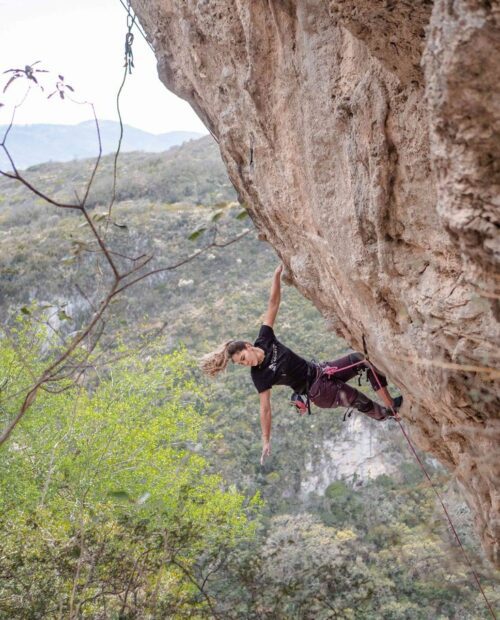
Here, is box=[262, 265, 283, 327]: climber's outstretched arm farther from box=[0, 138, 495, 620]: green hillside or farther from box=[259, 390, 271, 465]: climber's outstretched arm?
box=[0, 138, 495, 620]: green hillside

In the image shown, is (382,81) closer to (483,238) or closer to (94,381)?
(483,238)

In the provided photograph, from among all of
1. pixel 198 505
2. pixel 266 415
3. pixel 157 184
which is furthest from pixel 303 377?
pixel 157 184

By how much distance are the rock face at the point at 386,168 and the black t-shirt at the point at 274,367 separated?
1.37 feet

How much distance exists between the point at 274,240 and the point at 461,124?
2.63m

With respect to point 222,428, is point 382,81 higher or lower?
higher

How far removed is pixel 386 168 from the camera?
2754 millimetres

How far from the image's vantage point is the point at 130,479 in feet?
34.3

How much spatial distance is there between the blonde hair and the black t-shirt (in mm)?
255

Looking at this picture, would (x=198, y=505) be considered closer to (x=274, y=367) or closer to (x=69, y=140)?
(x=274, y=367)

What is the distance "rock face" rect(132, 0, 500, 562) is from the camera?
187 cm

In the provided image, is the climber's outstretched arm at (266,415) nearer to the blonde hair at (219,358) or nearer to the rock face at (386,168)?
the blonde hair at (219,358)

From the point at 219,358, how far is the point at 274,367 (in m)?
0.48

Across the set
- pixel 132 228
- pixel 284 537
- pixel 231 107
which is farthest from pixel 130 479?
pixel 132 228

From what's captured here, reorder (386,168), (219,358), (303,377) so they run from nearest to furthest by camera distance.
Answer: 1. (386,168)
2. (219,358)
3. (303,377)
